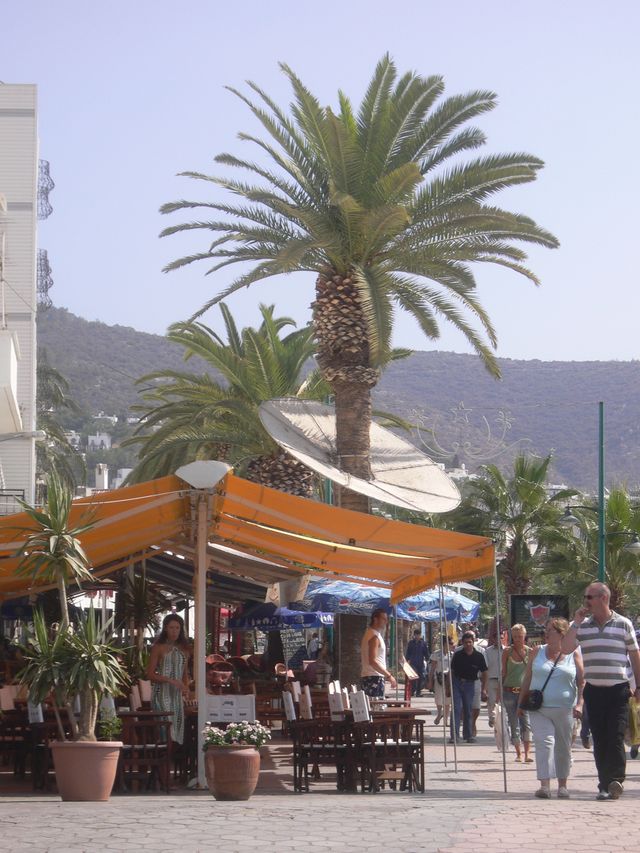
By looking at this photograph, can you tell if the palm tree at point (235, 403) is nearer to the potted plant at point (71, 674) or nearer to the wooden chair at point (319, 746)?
the wooden chair at point (319, 746)

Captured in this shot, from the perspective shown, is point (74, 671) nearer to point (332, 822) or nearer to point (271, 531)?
point (332, 822)

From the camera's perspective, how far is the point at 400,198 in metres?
21.3

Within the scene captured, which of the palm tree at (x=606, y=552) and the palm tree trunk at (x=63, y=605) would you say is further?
the palm tree at (x=606, y=552)

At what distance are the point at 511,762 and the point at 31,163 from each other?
4311 cm

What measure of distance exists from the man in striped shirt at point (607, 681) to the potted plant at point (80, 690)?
4147mm

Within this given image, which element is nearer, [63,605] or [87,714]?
[87,714]

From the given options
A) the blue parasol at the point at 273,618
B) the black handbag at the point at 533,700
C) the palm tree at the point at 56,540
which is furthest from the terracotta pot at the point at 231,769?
the blue parasol at the point at 273,618

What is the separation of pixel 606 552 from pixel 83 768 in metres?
28.9

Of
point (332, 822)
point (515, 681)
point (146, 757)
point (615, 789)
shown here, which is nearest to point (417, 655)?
point (515, 681)

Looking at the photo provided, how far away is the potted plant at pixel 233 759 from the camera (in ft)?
38.8

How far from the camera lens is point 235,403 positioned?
29.4m

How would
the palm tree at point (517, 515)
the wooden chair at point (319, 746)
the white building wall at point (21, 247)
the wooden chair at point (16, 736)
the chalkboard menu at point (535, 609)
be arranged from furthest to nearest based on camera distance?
the white building wall at point (21, 247) → the palm tree at point (517, 515) → the chalkboard menu at point (535, 609) → the wooden chair at point (16, 736) → the wooden chair at point (319, 746)

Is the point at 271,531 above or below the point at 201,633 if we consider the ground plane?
above

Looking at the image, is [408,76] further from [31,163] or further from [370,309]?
[31,163]
